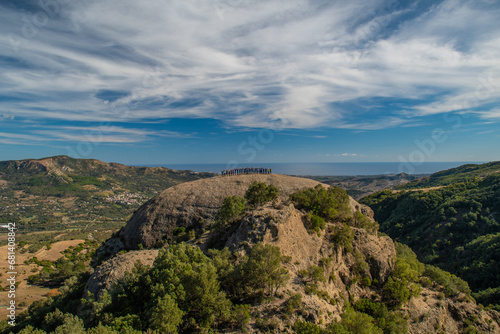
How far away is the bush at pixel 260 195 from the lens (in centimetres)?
3731

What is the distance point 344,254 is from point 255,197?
14.2 metres

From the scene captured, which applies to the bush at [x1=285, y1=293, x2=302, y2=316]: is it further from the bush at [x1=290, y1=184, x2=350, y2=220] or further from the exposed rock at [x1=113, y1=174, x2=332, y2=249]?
the exposed rock at [x1=113, y1=174, x2=332, y2=249]

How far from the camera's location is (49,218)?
562ft

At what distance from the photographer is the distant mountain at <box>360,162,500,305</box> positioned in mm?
55875

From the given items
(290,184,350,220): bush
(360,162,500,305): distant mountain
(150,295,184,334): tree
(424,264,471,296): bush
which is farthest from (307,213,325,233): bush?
(360,162,500,305): distant mountain

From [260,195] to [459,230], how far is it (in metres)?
72.1

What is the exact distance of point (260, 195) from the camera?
3738 centimetres

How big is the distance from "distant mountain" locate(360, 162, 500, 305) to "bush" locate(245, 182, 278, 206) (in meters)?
43.0


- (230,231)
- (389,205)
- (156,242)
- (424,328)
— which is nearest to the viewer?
(424,328)

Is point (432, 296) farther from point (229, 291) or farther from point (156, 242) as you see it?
point (156, 242)

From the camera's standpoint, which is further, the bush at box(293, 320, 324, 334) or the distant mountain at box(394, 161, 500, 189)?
the distant mountain at box(394, 161, 500, 189)

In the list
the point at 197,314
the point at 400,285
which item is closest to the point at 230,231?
the point at 197,314

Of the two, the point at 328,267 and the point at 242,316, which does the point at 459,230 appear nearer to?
the point at 328,267

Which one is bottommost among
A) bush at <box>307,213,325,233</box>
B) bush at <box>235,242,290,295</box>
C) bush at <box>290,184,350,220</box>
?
bush at <box>235,242,290,295</box>
